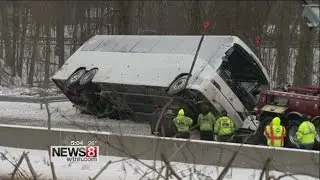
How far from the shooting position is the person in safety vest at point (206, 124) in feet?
44.5

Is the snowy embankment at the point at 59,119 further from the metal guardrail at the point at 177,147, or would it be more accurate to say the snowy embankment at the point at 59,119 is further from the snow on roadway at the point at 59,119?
the metal guardrail at the point at 177,147

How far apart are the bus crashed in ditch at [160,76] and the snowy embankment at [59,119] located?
471mm

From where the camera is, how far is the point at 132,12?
28828 mm

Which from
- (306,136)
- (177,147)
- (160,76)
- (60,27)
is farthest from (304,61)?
(177,147)

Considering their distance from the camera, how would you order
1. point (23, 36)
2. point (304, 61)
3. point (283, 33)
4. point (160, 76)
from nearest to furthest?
point (160, 76) → point (304, 61) → point (283, 33) → point (23, 36)

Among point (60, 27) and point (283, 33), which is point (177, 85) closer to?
point (283, 33)

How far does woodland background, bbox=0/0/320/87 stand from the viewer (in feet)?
91.9

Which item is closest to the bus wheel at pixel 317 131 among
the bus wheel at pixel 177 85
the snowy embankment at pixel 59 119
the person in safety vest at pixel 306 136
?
the person in safety vest at pixel 306 136

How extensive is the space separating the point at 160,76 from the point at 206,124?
2.01 metres

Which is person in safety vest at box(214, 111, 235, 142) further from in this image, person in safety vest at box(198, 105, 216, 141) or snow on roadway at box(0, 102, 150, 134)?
snow on roadway at box(0, 102, 150, 134)

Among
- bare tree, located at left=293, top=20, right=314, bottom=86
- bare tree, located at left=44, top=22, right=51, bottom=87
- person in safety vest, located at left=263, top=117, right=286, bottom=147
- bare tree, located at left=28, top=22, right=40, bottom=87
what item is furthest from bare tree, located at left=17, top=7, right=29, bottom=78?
person in safety vest, located at left=263, top=117, right=286, bottom=147

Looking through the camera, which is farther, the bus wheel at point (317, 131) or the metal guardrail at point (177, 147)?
the bus wheel at point (317, 131)

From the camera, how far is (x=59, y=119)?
58.4 ft

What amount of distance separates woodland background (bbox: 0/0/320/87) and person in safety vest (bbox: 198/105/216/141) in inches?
537
